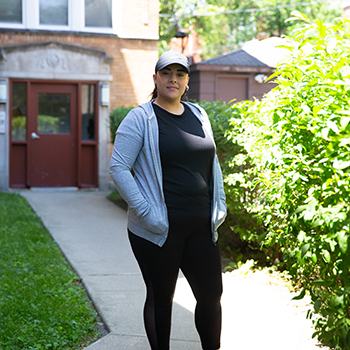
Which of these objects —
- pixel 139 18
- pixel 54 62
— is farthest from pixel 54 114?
pixel 139 18

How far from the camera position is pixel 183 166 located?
121 inches

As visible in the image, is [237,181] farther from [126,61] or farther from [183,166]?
[126,61]

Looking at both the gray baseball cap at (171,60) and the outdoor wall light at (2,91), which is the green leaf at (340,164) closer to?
the gray baseball cap at (171,60)

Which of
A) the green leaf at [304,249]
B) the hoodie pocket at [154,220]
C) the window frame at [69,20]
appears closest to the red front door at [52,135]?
the window frame at [69,20]

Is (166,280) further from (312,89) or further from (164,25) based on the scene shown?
(164,25)

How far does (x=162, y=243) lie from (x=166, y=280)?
243mm

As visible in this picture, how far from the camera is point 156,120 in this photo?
3.09 metres

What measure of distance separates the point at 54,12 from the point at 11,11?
0.94 meters

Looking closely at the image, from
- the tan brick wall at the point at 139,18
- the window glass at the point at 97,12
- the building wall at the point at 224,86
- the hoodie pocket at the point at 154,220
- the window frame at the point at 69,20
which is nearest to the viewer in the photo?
the hoodie pocket at the point at 154,220

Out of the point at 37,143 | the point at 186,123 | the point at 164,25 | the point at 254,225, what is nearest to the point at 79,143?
the point at 37,143

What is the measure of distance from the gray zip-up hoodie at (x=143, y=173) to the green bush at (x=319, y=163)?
76 cm

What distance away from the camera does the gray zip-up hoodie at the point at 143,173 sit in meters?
3.00

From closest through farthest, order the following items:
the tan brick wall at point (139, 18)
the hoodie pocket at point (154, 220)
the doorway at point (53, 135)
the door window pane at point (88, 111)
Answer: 1. the hoodie pocket at point (154, 220)
2. the doorway at point (53, 135)
3. the door window pane at point (88, 111)
4. the tan brick wall at point (139, 18)

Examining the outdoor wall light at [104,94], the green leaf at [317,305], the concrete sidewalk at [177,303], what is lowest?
the concrete sidewalk at [177,303]
